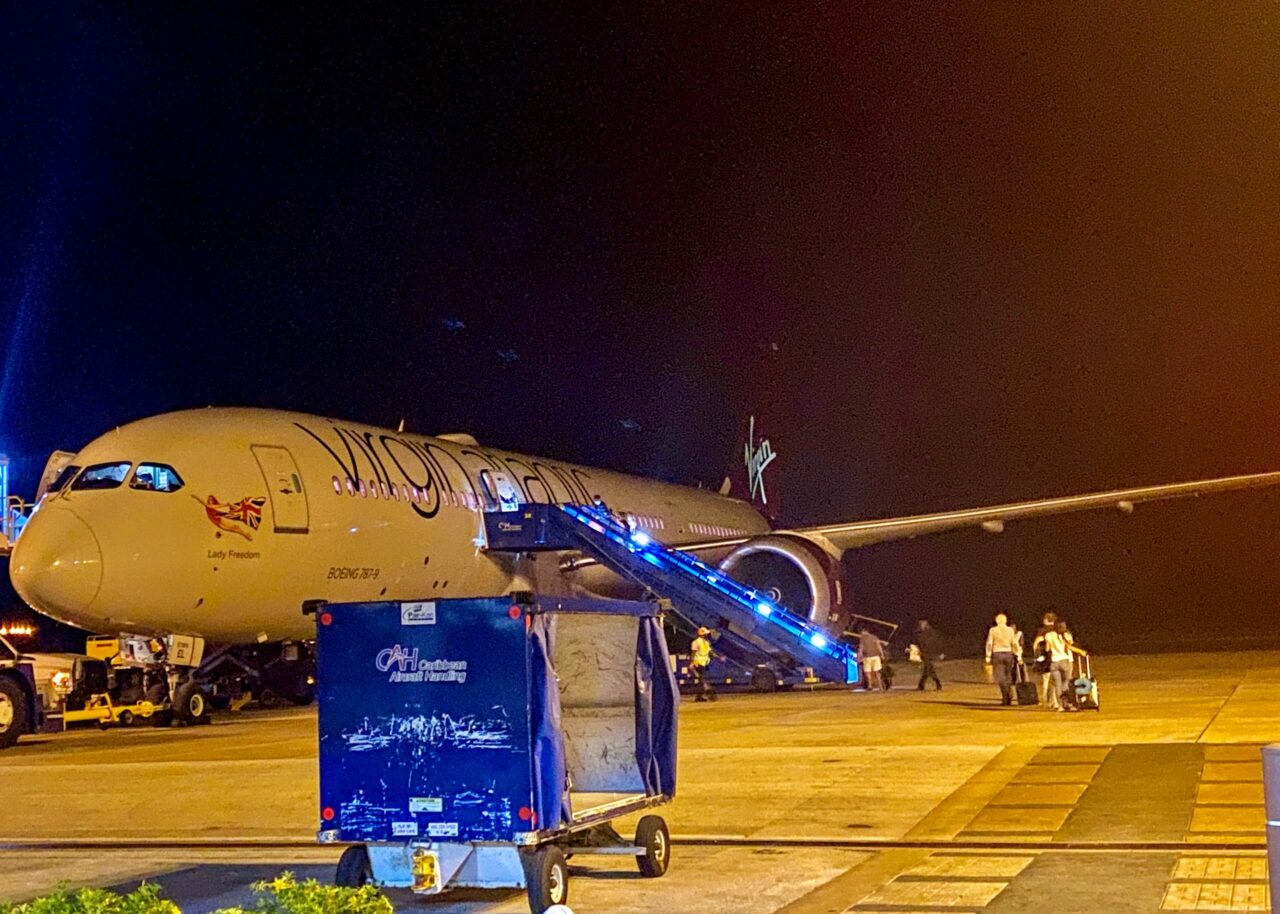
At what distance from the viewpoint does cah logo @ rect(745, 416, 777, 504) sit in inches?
1556

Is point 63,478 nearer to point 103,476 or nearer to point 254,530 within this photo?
point 103,476

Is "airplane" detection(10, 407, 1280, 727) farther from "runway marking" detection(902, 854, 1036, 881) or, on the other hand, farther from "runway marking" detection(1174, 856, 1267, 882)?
"runway marking" detection(1174, 856, 1267, 882)

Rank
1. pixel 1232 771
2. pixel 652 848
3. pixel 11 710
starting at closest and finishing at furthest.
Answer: pixel 652 848 → pixel 1232 771 → pixel 11 710

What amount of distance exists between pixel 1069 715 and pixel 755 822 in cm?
821

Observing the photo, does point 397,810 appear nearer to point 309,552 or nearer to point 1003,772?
point 1003,772

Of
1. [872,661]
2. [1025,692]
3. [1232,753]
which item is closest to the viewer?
[1232,753]

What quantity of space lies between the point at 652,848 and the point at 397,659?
185 cm

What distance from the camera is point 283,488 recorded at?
59.2 feet

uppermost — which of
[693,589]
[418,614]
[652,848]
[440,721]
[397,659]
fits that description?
[693,589]

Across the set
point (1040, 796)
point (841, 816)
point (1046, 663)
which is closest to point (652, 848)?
point (841, 816)

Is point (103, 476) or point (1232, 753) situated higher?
point (103, 476)

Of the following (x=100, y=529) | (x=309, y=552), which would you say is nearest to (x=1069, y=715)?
(x=309, y=552)

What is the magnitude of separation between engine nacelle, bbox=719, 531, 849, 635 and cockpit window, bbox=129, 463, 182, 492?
950cm

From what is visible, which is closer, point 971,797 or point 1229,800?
point 1229,800
